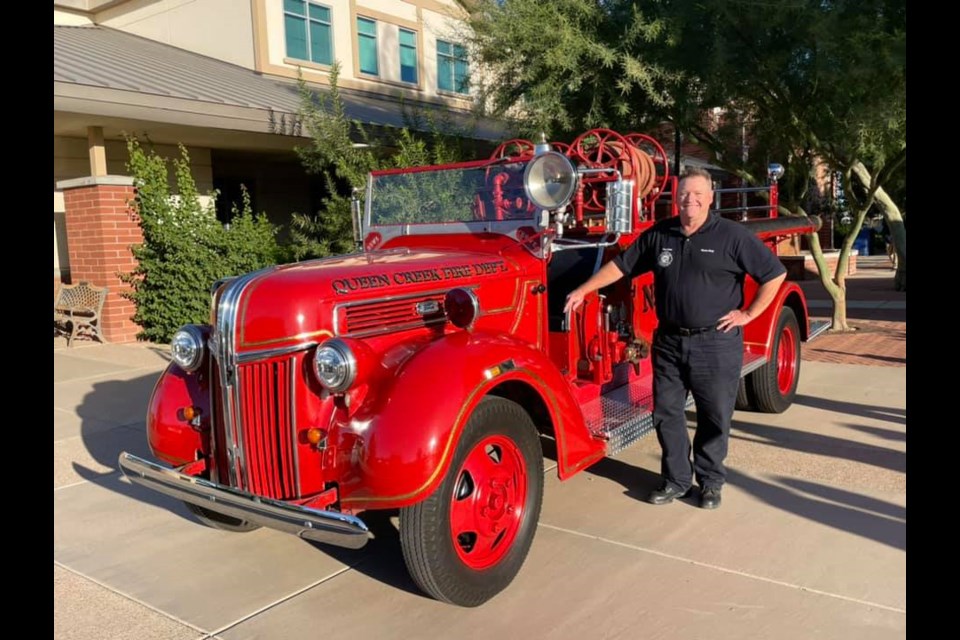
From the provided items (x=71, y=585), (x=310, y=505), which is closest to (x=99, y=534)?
(x=71, y=585)

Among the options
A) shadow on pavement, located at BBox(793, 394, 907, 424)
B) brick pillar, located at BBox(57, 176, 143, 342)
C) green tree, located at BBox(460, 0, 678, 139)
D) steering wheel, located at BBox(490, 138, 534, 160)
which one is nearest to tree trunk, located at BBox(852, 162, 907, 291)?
green tree, located at BBox(460, 0, 678, 139)

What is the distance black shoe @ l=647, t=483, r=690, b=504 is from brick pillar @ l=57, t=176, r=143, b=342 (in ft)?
25.8

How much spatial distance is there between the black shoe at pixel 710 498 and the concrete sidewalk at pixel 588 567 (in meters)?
0.05

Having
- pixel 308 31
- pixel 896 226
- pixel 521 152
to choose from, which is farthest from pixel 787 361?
pixel 308 31

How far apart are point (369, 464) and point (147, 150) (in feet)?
32.1

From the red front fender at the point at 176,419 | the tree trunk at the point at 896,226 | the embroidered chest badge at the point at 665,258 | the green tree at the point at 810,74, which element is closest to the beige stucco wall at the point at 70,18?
the green tree at the point at 810,74

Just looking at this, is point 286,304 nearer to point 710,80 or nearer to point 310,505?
point 310,505

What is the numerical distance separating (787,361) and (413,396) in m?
4.10

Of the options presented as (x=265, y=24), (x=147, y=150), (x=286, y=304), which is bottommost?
(x=286, y=304)

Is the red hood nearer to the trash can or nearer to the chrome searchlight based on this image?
the chrome searchlight

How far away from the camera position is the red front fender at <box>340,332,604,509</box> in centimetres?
280

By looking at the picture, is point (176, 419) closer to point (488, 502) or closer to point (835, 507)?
point (488, 502)

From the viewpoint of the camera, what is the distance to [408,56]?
16156mm
